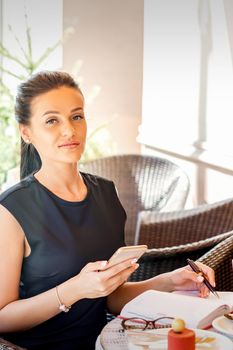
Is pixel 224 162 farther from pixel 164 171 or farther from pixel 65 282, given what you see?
pixel 65 282

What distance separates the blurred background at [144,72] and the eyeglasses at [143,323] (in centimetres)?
207

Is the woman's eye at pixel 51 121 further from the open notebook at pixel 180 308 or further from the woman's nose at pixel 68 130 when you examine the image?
the open notebook at pixel 180 308

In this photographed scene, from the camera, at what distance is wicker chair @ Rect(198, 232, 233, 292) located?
2.44m

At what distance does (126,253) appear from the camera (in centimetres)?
179

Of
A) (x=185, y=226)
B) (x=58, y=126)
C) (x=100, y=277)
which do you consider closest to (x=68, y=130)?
(x=58, y=126)

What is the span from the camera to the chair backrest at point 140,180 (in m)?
4.27

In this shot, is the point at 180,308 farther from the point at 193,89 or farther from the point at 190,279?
the point at 193,89

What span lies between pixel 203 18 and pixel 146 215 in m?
1.30

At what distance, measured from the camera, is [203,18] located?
415 centimetres

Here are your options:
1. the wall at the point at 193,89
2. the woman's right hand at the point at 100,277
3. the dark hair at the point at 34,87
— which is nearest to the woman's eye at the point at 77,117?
the dark hair at the point at 34,87

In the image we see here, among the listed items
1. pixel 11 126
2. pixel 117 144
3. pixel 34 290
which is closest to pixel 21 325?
pixel 34 290

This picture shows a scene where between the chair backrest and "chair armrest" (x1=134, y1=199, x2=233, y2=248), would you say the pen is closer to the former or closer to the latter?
"chair armrest" (x1=134, y1=199, x2=233, y2=248)

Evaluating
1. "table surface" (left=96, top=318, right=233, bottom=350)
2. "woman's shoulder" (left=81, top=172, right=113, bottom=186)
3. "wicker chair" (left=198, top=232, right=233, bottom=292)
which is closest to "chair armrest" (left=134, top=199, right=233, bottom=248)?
"wicker chair" (left=198, top=232, right=233, bottom=292)

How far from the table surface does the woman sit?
0.15 m
